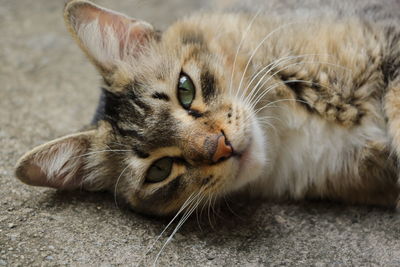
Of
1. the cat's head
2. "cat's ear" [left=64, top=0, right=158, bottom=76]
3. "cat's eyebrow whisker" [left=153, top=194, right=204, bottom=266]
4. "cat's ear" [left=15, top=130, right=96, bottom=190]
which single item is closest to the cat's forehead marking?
the cat's head

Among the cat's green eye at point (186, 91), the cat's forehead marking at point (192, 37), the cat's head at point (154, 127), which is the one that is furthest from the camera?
the cat's forehead marking at point (192, 37)

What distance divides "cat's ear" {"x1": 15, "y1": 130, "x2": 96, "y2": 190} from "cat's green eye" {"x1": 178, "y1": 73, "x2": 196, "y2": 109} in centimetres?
45

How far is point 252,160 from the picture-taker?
1.93 m

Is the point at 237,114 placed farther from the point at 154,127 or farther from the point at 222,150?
the point at 154,127

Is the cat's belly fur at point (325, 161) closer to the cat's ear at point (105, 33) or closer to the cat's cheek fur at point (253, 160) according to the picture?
the cat's cheek fur at point (253, 160)

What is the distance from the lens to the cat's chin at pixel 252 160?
1910 millimetres

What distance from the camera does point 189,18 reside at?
97.7 inches

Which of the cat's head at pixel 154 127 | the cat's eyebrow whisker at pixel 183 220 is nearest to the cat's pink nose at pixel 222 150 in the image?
the cat's head at pixel 154 127

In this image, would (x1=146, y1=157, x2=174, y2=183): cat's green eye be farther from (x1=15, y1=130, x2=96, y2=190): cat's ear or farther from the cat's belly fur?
the cat's belly fur

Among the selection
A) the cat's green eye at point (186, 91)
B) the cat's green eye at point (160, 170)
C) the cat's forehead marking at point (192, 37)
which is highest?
the cat's forehead marking at point (192, 37)

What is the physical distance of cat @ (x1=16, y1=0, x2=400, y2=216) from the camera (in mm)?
1910

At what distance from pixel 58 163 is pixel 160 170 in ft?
1.47

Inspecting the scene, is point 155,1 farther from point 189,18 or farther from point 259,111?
point 259,111

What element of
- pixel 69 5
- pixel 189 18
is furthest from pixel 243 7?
pixel 69 5
